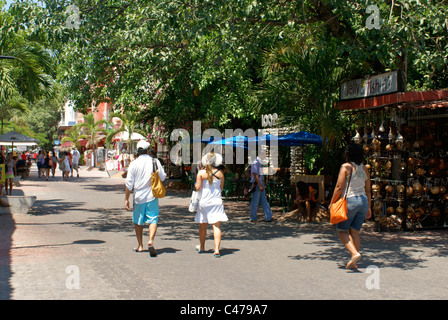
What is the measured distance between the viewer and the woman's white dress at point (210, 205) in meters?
8.16

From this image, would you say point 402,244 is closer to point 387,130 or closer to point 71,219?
point 387,130

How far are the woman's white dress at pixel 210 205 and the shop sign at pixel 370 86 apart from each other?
4335 mm

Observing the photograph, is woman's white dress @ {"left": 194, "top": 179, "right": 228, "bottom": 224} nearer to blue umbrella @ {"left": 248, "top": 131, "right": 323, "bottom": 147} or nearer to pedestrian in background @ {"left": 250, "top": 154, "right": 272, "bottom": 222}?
pedestrian in background @ {"left": 250, "top": 154, "right": 272, "bottom": 222}

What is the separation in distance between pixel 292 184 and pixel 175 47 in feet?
15.7

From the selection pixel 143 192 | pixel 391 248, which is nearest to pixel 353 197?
pixel 391 248

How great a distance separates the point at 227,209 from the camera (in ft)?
51.2

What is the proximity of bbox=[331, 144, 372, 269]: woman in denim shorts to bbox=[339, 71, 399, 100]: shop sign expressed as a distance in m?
3.71

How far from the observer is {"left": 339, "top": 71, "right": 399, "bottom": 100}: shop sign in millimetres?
10359

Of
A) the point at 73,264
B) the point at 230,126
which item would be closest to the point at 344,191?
the point at 73,264

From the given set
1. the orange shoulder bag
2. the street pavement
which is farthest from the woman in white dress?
the orange shoulder bag

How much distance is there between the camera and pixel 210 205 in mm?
8164

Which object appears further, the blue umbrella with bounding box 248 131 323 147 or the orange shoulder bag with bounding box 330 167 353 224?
the blue umbrella with bounding box 248 131 323 147

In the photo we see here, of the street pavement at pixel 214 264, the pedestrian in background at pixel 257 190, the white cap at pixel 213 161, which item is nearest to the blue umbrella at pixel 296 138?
the pedestrian in background at pixel 257 190

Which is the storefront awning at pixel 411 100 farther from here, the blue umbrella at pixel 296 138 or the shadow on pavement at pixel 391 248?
the blue umbrella at pixel 296 138
